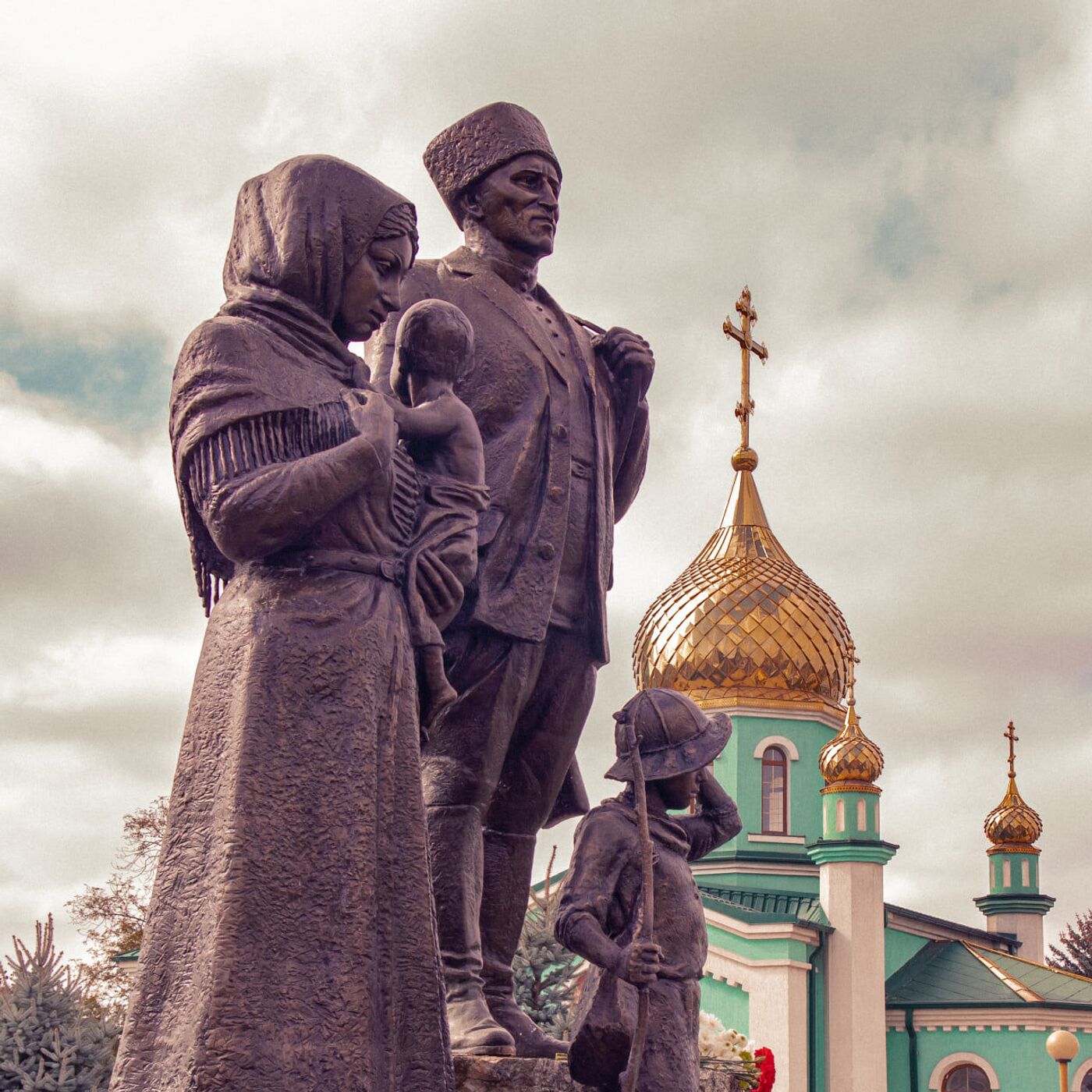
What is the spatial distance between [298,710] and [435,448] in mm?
808

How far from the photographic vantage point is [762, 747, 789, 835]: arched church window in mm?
32844

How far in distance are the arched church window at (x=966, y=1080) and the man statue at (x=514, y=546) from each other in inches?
1025

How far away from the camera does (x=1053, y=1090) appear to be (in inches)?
1100

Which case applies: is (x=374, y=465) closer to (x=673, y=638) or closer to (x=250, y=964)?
(x=250, y=964)

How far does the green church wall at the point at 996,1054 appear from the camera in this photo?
92.8 feet

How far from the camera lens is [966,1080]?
29.2 metres

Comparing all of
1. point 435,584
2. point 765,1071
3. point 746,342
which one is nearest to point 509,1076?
point 435,584

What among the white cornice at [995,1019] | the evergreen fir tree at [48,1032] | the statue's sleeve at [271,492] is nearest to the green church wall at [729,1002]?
the white cornice at [995,1019]

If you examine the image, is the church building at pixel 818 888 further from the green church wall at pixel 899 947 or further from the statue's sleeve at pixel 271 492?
the statue's sleeve at pixel 271 492

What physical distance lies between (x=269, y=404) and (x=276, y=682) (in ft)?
2.07

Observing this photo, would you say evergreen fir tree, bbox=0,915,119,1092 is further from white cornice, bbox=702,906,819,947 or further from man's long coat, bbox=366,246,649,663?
white cornice, bbox=702,906,819,947

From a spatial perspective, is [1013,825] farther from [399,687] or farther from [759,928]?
[399,687]

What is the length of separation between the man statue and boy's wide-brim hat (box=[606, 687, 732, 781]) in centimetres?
35

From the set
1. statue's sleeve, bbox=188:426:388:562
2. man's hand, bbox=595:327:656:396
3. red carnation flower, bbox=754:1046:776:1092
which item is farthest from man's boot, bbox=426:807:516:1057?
red carnation flower, bbox=754:1046:776:1092
